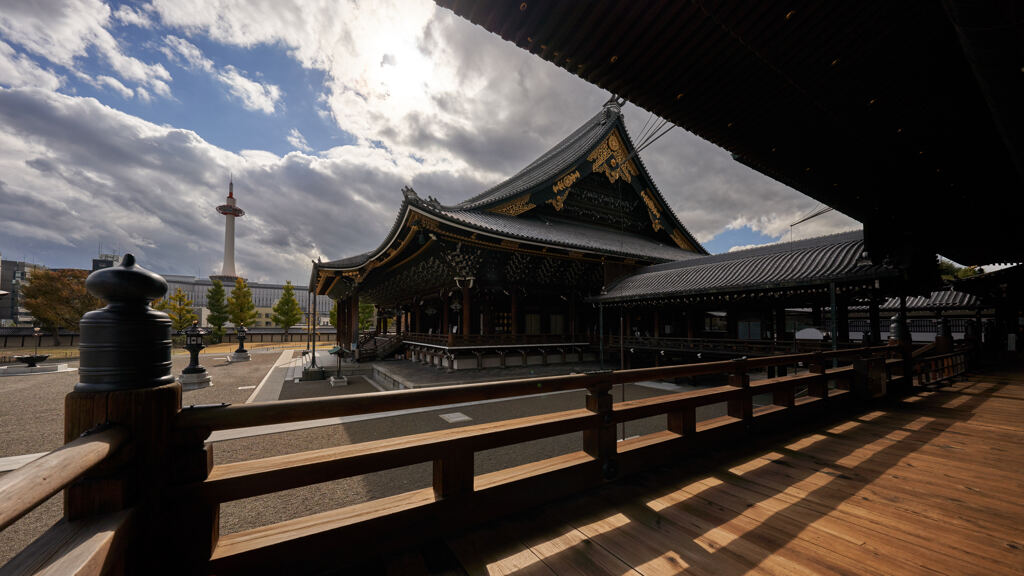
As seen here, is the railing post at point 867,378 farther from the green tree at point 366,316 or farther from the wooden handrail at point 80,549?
the green tree at point 366,316

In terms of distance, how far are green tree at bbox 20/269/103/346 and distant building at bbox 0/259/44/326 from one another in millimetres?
43838

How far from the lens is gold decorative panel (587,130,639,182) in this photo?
15.9 metres

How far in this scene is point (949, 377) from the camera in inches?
324

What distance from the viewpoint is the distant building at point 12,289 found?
5691cm

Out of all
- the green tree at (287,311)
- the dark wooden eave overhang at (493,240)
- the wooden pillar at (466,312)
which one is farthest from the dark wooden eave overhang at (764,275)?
→ the green tree at (287,311)

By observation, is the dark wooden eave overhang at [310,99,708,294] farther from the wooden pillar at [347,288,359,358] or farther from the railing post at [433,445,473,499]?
the railing post at [433,445,473,499]

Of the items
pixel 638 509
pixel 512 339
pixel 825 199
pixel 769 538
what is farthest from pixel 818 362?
pixel 512 339

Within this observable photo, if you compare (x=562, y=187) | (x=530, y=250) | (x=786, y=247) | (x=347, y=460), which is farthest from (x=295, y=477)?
(x=562, y=187)

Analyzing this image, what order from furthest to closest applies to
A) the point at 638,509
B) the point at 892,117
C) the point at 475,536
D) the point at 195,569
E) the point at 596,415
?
the point at 892,117, the point at 596,415, the point at 638,509, the point at 475,536, the point at 195,569

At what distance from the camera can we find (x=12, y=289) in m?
61.8

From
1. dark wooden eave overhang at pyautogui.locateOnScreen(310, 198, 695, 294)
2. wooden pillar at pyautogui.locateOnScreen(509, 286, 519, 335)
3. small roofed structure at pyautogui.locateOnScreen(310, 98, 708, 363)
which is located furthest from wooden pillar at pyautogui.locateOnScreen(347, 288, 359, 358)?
wooden pillar at pyautogui.locateOnScreen(509, 286, 519, 335)

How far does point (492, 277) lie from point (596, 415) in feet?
32.9

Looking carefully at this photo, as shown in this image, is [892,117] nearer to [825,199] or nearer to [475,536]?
[825,199]

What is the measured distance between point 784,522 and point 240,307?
45546mm
